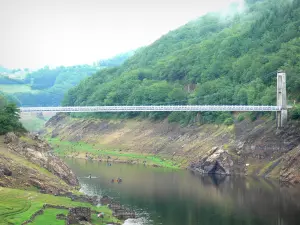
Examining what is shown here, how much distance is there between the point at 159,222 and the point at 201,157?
38959 millimetres

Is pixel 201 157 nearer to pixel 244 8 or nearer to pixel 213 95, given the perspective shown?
pixel 213 95

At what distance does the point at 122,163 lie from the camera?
358 feet

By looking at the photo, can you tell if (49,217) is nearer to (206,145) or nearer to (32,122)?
(206,145)

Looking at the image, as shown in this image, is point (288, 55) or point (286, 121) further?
point (288, 55)

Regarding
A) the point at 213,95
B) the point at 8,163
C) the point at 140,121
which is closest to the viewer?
the point at 8,163

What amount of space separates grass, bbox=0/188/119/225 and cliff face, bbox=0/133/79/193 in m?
3.67

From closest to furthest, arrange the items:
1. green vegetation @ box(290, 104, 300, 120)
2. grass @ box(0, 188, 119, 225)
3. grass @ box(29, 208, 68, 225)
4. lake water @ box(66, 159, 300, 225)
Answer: grass @ box(29, 208, 68, 225), grass @ box(0, 188, 119, 225), lake water @ box(66, 159, 300, 225), green vegetation @ box(290, 104, 300, 120)

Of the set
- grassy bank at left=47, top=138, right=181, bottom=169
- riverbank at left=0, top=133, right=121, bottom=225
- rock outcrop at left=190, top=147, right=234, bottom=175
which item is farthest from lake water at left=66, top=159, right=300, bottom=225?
grassy bank at left=47, top=138, right=181, bottom=169

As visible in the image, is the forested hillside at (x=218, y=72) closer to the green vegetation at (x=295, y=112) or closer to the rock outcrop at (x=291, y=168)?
the green vegetation at (x=295, y=112)

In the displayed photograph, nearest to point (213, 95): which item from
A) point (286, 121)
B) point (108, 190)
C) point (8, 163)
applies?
point (286, 121)

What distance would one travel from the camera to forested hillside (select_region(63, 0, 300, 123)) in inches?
4400

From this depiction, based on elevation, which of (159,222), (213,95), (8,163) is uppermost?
(213,95)

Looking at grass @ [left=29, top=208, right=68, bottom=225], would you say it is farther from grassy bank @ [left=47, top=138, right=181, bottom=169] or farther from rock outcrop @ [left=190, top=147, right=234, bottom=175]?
grassy bank @ [left=47, top=138, right=181, bottom=169]

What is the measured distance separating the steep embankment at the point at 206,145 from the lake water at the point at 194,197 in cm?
401
